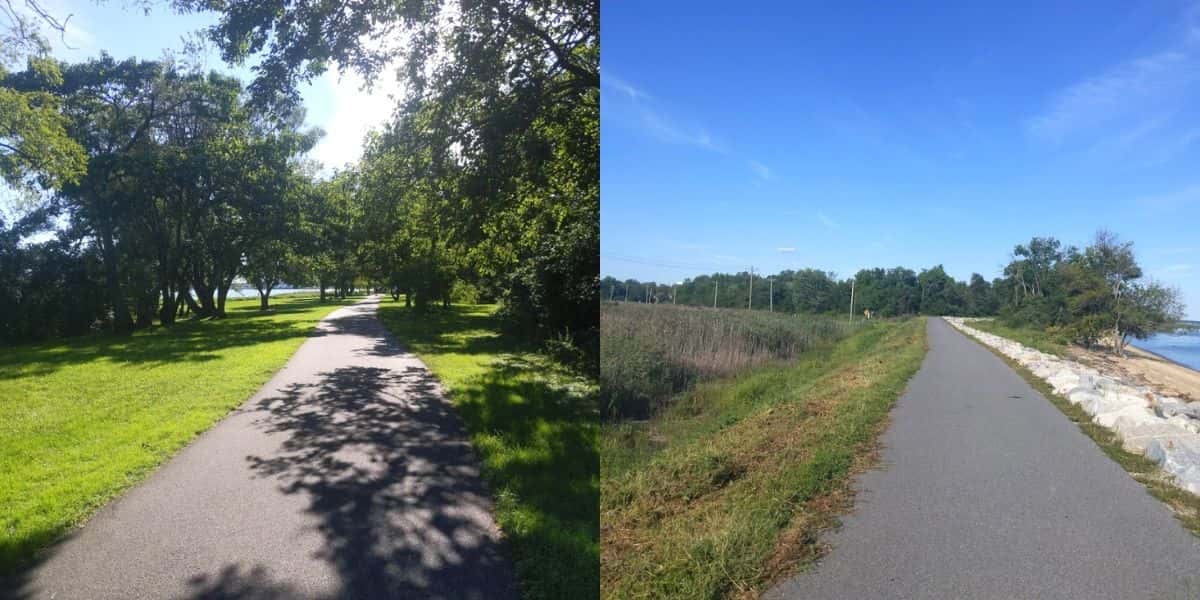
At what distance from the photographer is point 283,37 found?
106 inches

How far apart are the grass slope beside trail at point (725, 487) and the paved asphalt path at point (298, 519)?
0.75m

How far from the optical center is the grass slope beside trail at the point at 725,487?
273cm

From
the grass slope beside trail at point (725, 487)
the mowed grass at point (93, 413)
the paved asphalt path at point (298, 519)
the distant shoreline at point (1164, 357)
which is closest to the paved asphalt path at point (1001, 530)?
the grass slope beside trail at point (725, 487)

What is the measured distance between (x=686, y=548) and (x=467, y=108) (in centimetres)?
381

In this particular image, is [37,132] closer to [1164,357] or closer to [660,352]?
[660,352]

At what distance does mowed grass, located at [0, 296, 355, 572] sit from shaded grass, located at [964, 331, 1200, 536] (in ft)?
16.1

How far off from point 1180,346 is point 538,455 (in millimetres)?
5133

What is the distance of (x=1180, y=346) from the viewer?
4.72 metres

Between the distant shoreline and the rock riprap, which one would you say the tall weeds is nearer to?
the rock riprap

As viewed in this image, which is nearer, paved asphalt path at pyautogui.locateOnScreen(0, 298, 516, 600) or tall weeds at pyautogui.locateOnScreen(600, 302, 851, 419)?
paved asphalt path at pyautogui.locateOnScreen(0, 298, 516, 600)

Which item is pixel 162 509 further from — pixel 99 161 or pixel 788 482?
pixel 788 482

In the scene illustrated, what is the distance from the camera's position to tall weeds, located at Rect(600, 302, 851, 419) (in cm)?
634

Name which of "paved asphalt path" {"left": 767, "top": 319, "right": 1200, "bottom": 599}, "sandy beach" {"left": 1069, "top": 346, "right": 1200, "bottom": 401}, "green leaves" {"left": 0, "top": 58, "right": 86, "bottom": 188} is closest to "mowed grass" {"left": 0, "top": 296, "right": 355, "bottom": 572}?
"green leaves" {"left": 0, "top": 58, "right": 86, "bottom": 188}

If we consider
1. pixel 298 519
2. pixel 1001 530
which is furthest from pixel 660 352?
pixel 298 519
